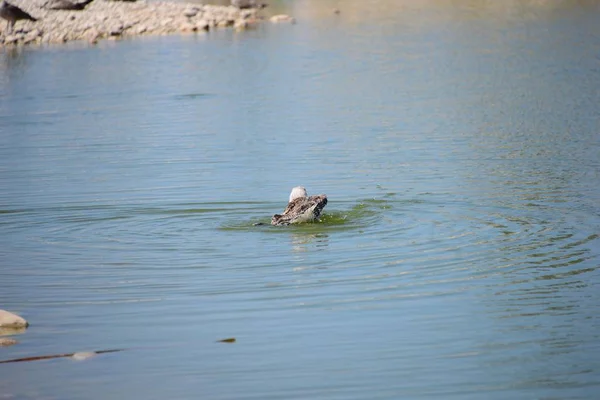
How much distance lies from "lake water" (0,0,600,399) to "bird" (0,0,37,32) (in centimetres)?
2166

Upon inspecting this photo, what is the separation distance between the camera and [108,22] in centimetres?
5331

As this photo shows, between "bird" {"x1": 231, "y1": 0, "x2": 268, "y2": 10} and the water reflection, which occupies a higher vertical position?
"bird" {"x1": 231, "y1": 0, "x2": 268, "y2": 10}

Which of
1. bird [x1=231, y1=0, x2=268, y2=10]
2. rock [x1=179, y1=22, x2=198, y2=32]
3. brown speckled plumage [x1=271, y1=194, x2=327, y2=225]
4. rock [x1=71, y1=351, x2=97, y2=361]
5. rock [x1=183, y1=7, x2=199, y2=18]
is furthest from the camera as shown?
bird [x1=231, y1=0, x2=268, y2=10]

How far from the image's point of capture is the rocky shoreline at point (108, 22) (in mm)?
51594

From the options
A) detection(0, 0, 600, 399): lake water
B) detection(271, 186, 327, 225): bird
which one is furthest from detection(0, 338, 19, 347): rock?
detection(271, 186, 327, 225): bird

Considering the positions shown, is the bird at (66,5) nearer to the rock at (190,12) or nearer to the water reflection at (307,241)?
the rock at (190,12)

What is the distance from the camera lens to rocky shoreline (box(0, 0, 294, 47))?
51594 millimetres

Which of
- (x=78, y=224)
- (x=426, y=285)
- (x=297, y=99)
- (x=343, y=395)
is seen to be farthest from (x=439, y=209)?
(x=297, y=99)

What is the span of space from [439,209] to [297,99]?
13747 millimetres

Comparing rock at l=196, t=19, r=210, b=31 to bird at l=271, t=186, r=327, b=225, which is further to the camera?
rock at l=196, t=19, r=210, b=31

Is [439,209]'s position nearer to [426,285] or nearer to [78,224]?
[426,285]

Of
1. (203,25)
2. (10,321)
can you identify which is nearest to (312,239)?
(10,321)

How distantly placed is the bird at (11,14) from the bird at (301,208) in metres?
40.9

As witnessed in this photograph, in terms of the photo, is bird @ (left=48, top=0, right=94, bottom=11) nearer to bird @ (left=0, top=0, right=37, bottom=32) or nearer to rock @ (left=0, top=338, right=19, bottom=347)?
bird @ (left=0, top=0, right=37, bottom=32)
